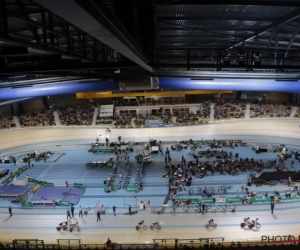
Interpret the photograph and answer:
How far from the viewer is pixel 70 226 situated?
1703 cm

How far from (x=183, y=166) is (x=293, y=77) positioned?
1055 cm

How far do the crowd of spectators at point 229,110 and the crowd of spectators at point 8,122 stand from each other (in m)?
23.4

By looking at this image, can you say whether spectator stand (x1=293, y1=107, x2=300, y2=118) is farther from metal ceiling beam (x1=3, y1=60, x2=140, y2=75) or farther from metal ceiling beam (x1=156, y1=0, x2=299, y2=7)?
metal ceiling beam (x1=3, y1=60, x2=140, y2=75)

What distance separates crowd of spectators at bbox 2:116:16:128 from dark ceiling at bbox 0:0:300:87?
23.1 m

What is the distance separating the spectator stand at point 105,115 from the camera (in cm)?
3722

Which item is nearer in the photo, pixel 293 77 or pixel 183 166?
pixel 293 77

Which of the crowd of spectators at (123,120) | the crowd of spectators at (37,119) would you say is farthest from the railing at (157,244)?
the crowd of spectators at (37,119)

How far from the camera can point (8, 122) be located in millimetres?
35812

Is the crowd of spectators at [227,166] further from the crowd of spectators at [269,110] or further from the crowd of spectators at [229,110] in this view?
the crowd of spectators at [269,110]

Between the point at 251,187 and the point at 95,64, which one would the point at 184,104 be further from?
the point at 95,64

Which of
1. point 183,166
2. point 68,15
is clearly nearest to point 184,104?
point 183,166

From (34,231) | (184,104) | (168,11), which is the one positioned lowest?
(34,231)

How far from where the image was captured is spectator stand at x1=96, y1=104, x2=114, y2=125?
37219 millimetres

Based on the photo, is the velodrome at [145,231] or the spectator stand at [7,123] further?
the spectator stand at [7,123]
